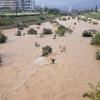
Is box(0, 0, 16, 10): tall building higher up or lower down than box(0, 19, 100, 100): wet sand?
lower down

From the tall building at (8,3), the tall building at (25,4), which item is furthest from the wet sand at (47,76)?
the tall building at (25,4)

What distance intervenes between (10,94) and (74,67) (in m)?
5.96

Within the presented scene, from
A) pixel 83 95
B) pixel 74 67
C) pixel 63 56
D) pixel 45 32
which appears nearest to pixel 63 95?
pixel 83 95

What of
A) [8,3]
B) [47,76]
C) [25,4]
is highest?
[47,76]

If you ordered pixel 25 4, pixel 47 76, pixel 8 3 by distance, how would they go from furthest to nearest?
1. pixel 25 4
2. pixel 8 3
3. pixel 47 76

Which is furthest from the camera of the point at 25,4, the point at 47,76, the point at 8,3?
the point at 25,4

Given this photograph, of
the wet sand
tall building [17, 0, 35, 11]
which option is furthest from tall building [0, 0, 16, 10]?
the wet sand

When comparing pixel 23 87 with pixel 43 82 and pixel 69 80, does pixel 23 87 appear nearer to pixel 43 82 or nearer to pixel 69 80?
pixel 43 82

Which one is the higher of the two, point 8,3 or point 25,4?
point 8,3

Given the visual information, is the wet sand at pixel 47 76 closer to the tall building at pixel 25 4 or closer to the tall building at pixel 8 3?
the tall building at pixel 8 3

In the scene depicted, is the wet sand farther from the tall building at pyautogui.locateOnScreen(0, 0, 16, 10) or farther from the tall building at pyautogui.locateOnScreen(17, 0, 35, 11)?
the tall building at pyautogui.locateOnScreen(17, 0, 35, 11)

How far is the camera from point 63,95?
13.1m

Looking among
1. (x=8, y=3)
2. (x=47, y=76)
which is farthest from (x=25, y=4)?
(x=47, y=76)

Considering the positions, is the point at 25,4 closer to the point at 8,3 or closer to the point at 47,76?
the point at 8,3
